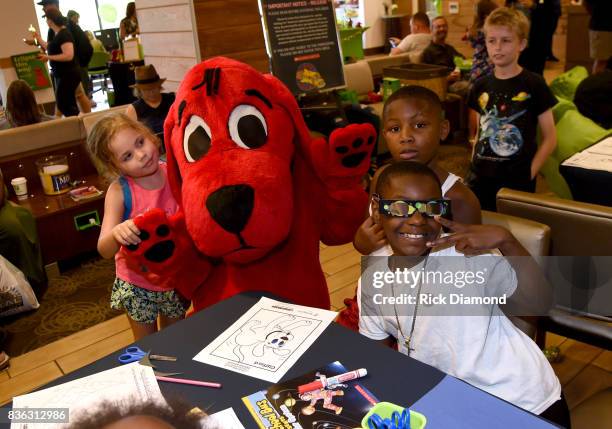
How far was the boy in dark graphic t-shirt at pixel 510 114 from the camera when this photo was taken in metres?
2.40

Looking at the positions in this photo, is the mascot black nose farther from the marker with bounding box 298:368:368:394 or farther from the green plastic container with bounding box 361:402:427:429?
the green plastic container with bounding box 361:402:427:429

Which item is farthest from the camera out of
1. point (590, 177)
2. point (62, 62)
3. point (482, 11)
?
point (62, 62)

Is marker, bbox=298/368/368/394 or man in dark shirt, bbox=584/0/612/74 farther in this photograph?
man in dark shirt, bbox=584/0/612/74

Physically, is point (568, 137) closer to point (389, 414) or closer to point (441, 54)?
point (389, 414)

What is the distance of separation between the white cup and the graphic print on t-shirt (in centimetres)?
285

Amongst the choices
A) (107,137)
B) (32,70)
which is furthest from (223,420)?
(32,70)

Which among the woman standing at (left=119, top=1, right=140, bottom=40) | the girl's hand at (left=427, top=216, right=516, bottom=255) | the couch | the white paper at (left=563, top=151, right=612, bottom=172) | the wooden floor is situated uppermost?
the woman standing at (left=119, top=1, right=140, bottom=40)

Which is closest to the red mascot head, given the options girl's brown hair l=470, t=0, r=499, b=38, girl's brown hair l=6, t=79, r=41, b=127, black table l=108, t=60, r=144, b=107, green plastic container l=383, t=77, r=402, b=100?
girl's brown hair l=6, t=79, r=41, b=127

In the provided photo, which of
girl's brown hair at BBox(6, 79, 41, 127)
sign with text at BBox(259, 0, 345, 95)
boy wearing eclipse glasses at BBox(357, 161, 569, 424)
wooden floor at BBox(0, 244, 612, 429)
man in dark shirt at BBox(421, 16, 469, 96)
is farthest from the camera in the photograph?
man in dark shirt at BBox(421, 16, 469, 96)

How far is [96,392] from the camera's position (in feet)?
3.43

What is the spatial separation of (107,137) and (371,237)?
1030mm

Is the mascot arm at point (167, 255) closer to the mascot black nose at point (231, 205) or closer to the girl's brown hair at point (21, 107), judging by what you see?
the mascot black nose at point (231, 205)

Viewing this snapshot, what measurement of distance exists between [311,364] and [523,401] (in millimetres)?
490

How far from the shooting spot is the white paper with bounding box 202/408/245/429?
944 mm
